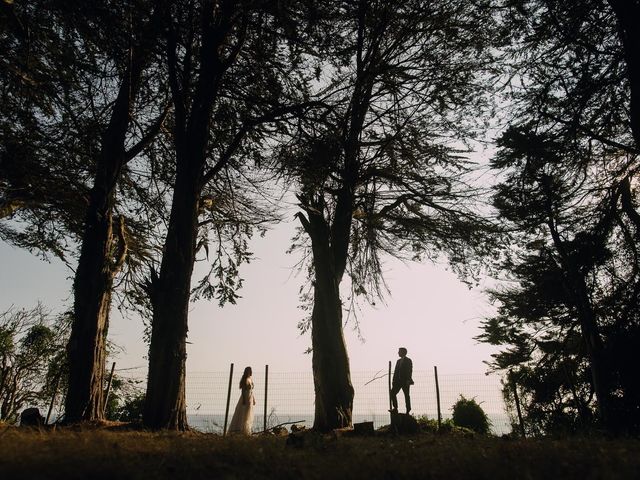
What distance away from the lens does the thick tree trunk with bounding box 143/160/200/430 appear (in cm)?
669

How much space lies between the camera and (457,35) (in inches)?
340

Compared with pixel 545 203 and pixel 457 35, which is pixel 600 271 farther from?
pixel 457 35

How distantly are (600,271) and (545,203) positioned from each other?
3264 millimetres

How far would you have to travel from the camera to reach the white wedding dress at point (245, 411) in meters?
11.3

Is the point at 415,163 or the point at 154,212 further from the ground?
the point at 415,163

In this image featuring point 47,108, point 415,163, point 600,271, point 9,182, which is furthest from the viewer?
point 600,271

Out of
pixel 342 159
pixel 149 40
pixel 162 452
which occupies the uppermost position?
pixel 149 40

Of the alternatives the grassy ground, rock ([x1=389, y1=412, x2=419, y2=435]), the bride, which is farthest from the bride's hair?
the grassy ground

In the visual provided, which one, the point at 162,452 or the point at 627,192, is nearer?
the point at 162,452

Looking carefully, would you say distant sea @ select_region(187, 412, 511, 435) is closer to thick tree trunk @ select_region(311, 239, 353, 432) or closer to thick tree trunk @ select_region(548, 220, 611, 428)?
thick tree trunk @ select_region(311, 239, 353, 432)

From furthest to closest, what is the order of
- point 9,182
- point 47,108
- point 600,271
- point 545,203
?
point 600,271 < point 545,203 < point 9,182 < point 47,108

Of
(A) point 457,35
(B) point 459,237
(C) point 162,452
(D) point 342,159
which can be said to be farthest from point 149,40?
(B) point 459,237

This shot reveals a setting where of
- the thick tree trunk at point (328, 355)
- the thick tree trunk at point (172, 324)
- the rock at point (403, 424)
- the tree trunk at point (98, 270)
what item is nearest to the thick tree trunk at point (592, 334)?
the rock at point (403, 424)

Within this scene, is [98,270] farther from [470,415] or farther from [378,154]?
[470,415]
